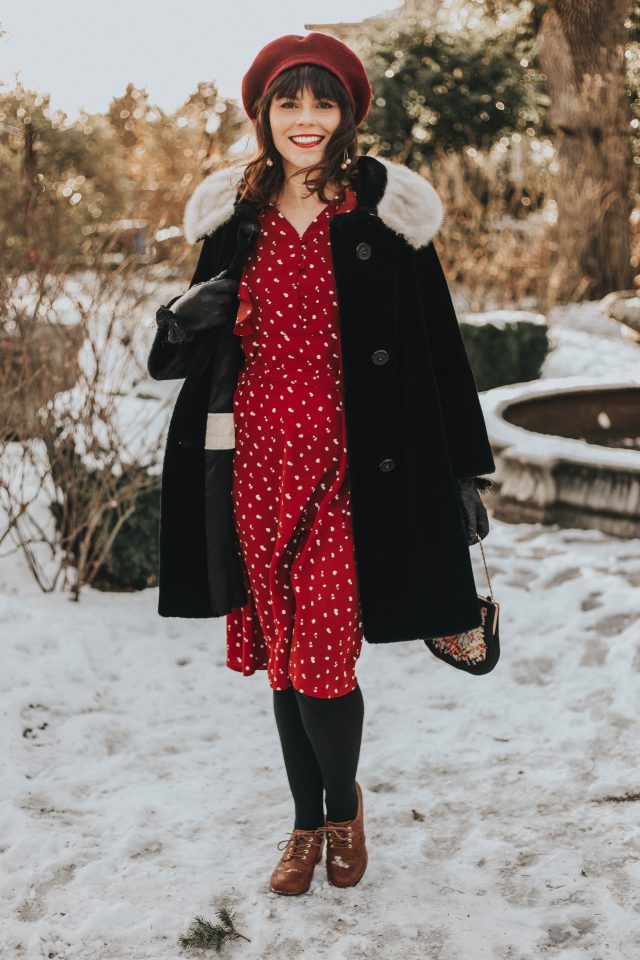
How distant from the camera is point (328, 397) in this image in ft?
7.27

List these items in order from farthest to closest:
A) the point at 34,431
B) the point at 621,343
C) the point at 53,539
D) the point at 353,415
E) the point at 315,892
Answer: the point at 621,343, the point at 53,539, the point at 34,431, the point at 315,892, the point at 353,415

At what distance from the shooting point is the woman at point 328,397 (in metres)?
2.17

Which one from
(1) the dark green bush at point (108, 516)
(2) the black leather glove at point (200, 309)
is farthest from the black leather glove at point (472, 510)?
(1) the dark green bush at point (108, 516)

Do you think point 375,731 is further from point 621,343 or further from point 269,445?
point 621,343

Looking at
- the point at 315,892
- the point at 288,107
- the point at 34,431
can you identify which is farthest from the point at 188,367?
the point at 34,431

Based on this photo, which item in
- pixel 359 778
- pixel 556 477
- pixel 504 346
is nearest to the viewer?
pixel 359 778

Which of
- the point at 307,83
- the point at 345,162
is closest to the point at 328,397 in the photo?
the point at 345,162

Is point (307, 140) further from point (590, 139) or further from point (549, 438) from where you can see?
point (590, 139)

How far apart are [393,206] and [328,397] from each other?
0.45m

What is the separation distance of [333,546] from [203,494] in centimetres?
39

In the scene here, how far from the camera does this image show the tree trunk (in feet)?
37.8

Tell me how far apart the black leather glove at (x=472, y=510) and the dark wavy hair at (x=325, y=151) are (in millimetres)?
717

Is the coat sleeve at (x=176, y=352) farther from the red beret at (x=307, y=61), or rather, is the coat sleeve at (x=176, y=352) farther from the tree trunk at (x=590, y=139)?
the tree trunk at (x=590, y=139)

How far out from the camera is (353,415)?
2156 mm
